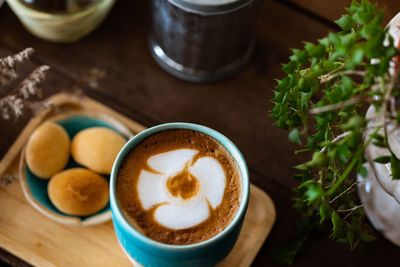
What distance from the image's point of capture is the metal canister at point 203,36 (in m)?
0.78

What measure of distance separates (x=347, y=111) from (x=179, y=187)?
220mm

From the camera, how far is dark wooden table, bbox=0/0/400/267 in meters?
0.79

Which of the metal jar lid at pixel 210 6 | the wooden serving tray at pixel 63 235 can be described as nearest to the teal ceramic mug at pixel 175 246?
the wooden serving tray at pixel 63 235

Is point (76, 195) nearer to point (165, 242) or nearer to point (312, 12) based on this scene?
point (165, 242)

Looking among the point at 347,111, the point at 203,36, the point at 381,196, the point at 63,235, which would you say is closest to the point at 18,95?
the point at 63,235

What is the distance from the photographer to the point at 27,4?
0.83m

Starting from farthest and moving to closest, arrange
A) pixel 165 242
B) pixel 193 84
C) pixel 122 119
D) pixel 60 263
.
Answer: pixel 193 84, pixel 122 119, pixel 60 263, pixel 165 242

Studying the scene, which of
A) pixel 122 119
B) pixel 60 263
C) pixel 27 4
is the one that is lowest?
pixel 60 263

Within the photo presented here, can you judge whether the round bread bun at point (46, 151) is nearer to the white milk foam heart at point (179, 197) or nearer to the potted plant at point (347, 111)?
the white milk foam heart at point (179, 197)

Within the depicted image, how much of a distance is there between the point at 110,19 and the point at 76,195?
0.40m

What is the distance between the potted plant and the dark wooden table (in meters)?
0.05

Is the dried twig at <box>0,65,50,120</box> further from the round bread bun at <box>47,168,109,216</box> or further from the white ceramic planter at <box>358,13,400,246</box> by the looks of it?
the white ceramic planter at <box>358,13,400,246</box>

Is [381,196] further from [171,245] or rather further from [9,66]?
[9,66]

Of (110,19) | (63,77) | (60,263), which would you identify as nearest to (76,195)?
(60,263)
